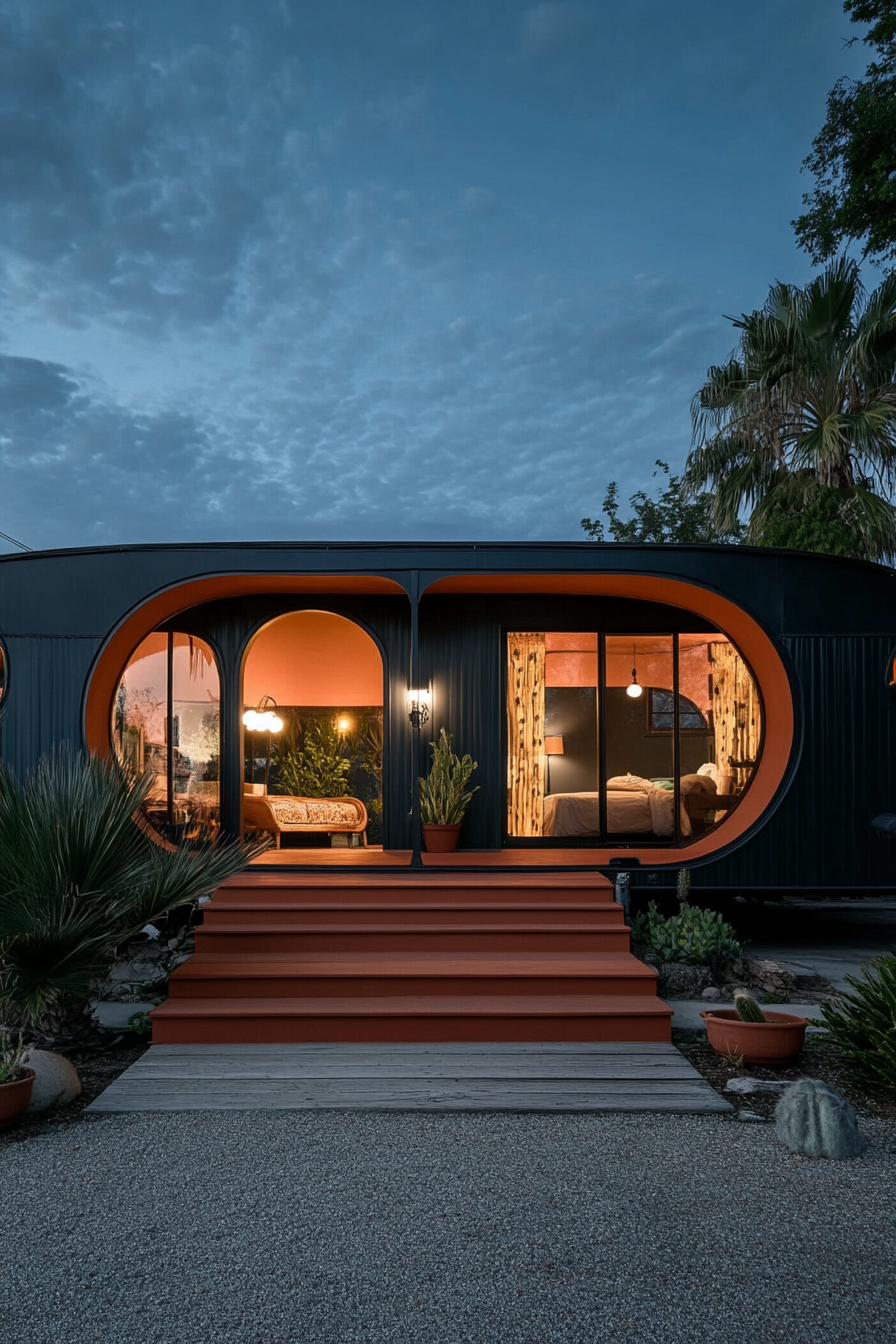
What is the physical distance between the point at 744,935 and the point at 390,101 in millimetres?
12119

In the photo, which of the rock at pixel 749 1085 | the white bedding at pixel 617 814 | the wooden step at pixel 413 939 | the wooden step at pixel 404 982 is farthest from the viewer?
the white bedding at pixel 617 814

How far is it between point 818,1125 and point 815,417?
9010 mm

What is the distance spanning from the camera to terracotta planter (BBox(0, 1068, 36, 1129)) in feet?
11.7

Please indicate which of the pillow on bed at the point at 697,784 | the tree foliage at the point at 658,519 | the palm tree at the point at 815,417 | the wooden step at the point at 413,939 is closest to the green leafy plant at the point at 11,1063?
the wooden step at the point at 413,939

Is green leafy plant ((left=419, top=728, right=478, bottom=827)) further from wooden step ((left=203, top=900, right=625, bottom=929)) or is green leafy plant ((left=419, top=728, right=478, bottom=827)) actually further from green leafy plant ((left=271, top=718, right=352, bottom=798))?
green leafy plant ((left=271, top=718, right=352, bottom=798))

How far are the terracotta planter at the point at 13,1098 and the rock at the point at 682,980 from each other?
12.5 ft

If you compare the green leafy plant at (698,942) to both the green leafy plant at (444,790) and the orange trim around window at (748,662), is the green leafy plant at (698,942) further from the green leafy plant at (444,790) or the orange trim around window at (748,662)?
the green leafy plant at (444,790)

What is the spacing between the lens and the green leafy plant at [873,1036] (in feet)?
12.7

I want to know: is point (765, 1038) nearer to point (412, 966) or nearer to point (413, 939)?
point (412, 966)

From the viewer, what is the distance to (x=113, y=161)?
11852 mm

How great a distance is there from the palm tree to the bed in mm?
3349

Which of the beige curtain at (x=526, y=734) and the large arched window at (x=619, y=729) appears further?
the beige curtain at (x=526, y=734)

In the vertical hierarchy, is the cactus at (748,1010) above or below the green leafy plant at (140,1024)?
above

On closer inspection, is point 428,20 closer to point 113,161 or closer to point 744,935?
point 113,161
